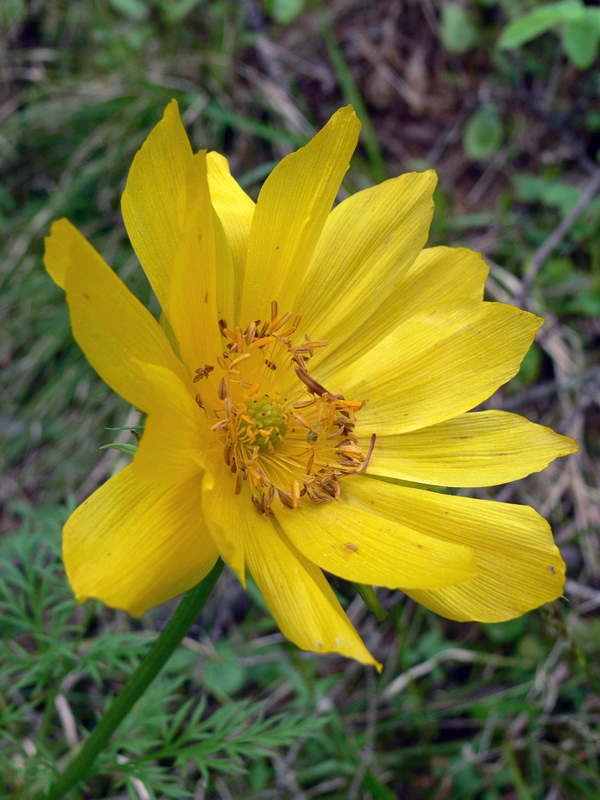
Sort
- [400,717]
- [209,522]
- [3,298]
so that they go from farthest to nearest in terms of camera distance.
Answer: [3,298]
[400,717]
[209,522]

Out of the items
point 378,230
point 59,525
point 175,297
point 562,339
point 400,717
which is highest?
point 175,297

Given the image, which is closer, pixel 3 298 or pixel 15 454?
pixel 15 454

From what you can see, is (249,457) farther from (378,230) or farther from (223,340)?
(378,230)

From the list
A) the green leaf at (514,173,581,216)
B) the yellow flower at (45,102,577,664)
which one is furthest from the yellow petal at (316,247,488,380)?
the green leaf at (514,173,581,216)

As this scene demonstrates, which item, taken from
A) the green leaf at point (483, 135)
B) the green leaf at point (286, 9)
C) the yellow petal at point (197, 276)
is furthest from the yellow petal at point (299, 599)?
the green leaf at point (286, 9)

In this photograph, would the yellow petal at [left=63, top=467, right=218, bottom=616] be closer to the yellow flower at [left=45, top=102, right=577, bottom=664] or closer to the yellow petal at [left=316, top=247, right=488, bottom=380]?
the yellow flower at [left=45, top=102, right=577, bottom=664]

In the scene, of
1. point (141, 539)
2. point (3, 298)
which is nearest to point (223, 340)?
point (141, 539)
